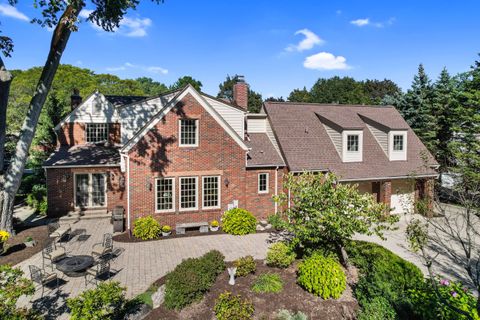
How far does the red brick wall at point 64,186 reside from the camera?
64.1 ft

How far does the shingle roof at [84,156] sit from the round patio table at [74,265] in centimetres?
949

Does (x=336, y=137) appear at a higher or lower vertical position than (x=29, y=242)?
higher

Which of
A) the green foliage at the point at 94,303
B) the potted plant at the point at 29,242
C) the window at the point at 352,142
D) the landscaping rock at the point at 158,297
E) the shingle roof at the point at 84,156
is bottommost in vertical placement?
the landscaping rock at the point at 158,297

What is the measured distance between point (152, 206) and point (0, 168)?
7.48m

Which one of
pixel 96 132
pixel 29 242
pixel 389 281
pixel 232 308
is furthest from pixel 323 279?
pixel 96 132

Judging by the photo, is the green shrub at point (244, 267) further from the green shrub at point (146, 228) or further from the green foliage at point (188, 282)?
the green shrub at point (146, 228)

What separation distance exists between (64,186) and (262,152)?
12.9 meters

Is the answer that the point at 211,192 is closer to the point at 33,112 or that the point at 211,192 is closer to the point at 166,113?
the point at 166,113

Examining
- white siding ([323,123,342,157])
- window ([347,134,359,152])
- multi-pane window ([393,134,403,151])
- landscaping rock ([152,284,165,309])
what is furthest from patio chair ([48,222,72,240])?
multi-pane window ([393,134,403,151])

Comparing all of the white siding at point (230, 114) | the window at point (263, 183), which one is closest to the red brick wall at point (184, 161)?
the window at point (263, 183)

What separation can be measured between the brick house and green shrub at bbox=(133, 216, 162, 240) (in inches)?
26.4

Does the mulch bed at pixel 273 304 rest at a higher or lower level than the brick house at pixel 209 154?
lower

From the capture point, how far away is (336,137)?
21.7 metres

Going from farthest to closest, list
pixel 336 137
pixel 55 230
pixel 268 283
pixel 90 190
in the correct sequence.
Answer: pixel 336 137 → pixel 90 190 → pixel 55 230 → pixel 268 283
